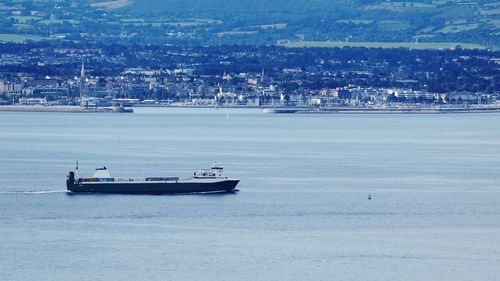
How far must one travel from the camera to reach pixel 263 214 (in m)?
41.6

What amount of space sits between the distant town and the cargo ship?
75.3 meters

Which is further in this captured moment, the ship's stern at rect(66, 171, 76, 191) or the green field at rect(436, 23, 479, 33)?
the green field at rect(436, 23, 479, 33)

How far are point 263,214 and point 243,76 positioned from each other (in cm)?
10138

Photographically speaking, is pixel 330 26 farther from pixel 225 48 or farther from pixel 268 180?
pixel 268 180

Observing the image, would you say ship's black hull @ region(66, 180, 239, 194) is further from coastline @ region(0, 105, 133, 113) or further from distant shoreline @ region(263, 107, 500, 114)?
distant shoreline @ region(263, 107, 500, 114)

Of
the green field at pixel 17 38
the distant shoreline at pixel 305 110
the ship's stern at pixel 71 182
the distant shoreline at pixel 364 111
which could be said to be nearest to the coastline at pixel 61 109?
the distant shoreline at pixel 305 110

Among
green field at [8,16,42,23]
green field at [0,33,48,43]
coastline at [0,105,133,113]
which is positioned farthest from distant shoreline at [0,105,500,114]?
green field at [8,16,42,23]

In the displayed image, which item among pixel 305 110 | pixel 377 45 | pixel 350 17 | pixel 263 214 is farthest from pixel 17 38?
pixel 263 214

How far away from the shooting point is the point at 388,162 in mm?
58812

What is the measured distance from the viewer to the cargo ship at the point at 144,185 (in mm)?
46438

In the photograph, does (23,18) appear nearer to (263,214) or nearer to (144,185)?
(144,185)

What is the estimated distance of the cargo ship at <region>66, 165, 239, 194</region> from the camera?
152 feet

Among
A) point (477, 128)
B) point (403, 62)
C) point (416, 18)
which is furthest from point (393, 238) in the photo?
point (416, 18)

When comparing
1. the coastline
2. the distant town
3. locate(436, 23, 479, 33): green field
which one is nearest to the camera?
the coastline
